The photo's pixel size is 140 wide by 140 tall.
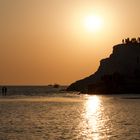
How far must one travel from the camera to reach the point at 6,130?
4803cm

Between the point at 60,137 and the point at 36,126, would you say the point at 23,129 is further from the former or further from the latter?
the point at 60,137

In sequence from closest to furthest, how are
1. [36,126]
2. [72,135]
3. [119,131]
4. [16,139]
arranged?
1. [16,139]
2. [72,135]
3. [119,131]
4. [36,126]

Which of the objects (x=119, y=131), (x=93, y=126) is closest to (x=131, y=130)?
(x=119, y=131)

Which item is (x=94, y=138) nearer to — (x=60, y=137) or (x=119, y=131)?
(x=60, y=137)

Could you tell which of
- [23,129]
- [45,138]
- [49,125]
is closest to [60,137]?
[45,138]

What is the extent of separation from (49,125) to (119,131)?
9.19m

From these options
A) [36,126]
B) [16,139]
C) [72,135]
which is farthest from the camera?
[36,126]

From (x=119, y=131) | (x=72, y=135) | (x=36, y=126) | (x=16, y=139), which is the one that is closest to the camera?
(x=16, y=139)

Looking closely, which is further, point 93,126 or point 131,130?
point 93,126

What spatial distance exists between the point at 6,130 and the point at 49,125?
700 cm

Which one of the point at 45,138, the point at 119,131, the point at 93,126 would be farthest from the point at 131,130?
the point at 45,138

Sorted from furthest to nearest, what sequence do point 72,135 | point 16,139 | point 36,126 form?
point 36,126 → point 72,135 → point 16,139

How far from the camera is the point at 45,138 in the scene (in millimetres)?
42156

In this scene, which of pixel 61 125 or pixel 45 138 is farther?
pixel 61 125
